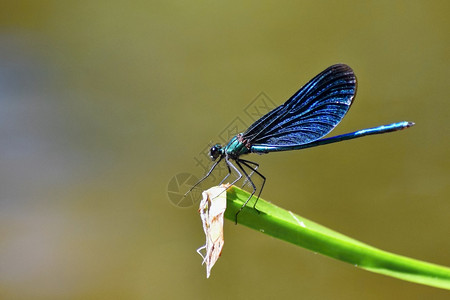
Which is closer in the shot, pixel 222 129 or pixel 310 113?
pixel 310 113

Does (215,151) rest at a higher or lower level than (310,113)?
higher

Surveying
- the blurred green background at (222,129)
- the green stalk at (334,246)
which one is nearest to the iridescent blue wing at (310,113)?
the green stalk at (334,246)

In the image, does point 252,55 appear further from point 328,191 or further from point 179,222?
point 179,222

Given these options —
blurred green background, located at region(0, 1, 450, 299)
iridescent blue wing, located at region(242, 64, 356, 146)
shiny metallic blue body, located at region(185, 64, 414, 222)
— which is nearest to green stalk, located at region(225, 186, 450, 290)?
shiny metallic blue body, located at region(185, 64, 414, 222)

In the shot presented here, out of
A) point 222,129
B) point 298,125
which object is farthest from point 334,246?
point 222,129

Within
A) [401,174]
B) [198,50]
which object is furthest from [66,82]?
[401,174]

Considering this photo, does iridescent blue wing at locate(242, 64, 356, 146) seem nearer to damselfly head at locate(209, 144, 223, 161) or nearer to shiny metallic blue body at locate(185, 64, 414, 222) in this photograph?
shiny metallic blue body at locate(185, 64, 414, 222)

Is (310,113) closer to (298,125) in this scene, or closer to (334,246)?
(298,125)
